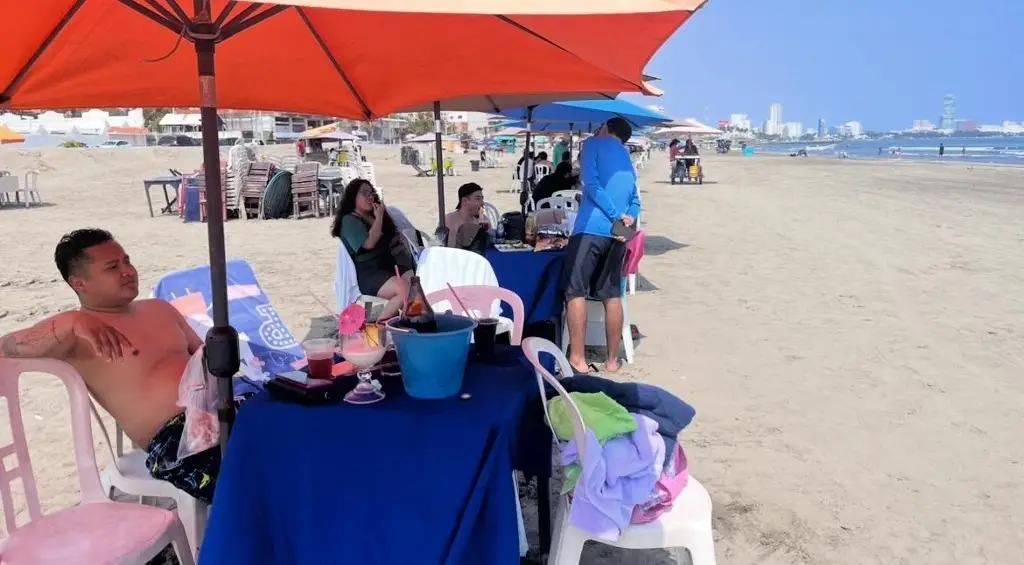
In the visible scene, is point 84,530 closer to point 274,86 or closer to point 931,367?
point 274,86

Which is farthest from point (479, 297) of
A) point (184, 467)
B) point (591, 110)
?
point (591, 110)

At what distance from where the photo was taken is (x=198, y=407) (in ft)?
7.22

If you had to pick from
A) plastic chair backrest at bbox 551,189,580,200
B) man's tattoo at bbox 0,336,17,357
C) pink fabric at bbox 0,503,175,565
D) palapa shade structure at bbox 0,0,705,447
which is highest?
palapa shade structure at bbox 0,0,705,447

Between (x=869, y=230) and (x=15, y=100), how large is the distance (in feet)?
39.9

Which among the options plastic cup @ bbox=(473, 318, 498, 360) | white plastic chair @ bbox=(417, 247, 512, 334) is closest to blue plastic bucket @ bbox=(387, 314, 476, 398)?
plastic cup @ bbox=(473, 318, 498, 360)

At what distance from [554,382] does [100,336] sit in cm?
141

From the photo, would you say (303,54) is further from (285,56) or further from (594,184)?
(594,184)

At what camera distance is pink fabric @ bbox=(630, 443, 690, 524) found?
2.08 meters

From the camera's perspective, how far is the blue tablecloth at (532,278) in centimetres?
474

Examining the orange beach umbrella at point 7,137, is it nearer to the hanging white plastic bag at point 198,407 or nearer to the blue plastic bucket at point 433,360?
the hanging white plastic bag at point 198,407

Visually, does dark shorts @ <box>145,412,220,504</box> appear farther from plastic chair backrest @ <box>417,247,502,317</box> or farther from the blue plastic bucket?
plastic chair backrest @ <box>417,247,502,317</box>

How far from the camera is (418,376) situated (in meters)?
1.95

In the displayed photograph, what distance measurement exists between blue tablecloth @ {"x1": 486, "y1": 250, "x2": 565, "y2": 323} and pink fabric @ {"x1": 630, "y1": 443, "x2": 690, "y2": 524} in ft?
8.26

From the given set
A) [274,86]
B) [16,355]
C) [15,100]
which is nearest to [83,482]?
[16,355]
